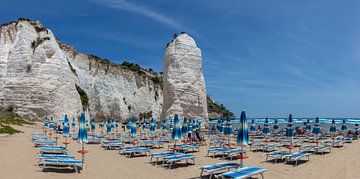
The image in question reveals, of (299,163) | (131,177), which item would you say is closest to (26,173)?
(131,177)

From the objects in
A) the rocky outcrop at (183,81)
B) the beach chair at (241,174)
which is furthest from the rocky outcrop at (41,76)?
the beach chair at (241,174)

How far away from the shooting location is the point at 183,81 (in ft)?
128

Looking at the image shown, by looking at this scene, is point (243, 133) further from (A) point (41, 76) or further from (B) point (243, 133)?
(A) point (41, 76)

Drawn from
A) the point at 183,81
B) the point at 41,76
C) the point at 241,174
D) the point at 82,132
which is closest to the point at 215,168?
the point at 241,174

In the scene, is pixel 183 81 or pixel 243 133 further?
pixel 183 81

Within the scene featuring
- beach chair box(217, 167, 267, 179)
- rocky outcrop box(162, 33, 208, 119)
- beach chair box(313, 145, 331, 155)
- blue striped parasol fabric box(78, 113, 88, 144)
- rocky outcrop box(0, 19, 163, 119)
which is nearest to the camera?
beach chair box(217, 167, 267, 179)

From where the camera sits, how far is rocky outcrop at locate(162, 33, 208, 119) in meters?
38.3

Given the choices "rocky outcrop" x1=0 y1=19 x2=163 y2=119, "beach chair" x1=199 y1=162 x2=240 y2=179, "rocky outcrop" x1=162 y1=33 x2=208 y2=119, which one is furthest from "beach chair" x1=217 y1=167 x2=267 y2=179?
"rocky outcrop" x1=0 y1=19 x2=163 y2=119

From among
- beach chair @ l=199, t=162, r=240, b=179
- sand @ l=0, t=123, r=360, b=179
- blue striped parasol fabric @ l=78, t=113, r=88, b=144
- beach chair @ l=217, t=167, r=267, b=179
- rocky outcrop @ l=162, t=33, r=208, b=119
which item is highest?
rocky outcrop @ l=162, t=33, r=208, b=119

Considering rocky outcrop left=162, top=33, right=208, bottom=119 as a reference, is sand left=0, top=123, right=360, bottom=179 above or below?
below

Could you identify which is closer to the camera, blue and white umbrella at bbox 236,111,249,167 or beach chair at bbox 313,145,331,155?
blue and white umbrella at bbox 236,111,249,167

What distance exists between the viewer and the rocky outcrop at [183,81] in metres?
38.3

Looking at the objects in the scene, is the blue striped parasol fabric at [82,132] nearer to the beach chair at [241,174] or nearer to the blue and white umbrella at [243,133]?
the beach chair at [241,174]

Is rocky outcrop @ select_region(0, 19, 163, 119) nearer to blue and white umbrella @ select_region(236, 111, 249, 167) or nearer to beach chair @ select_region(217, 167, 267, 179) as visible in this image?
blue and white umbrella @ select_region(236, 111, 249, 167)
